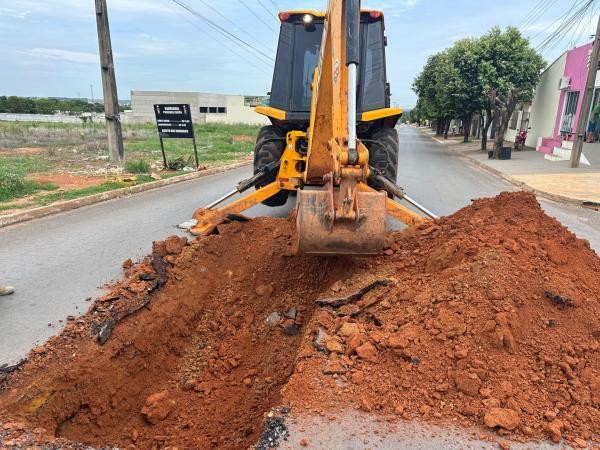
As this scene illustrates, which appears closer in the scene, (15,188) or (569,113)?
(15,188)

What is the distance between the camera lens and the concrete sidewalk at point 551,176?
10.9 m

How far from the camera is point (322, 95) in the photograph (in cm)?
447

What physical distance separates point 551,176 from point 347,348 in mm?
13281

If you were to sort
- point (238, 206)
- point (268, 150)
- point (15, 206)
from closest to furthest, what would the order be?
point (238, 206), point (268, 150), point (15, 206)

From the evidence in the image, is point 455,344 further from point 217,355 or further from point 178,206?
point 178,206

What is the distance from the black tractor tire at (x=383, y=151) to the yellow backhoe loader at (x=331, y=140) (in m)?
0.01

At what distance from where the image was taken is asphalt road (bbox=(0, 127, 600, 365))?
4273mm

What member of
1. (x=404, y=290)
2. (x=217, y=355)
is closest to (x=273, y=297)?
(x=217, y=355)

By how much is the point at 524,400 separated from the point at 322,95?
3.15 m

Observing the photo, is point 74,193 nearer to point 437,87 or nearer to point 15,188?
point 15,188

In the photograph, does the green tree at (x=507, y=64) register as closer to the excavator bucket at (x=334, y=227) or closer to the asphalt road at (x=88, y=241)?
the asphalt road at (x=88, y=241)

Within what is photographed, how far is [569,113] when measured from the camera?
21094 mm

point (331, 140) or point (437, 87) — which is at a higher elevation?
point (437, 87)

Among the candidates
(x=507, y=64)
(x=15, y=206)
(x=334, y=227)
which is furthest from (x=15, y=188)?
(x=507, y=64)
